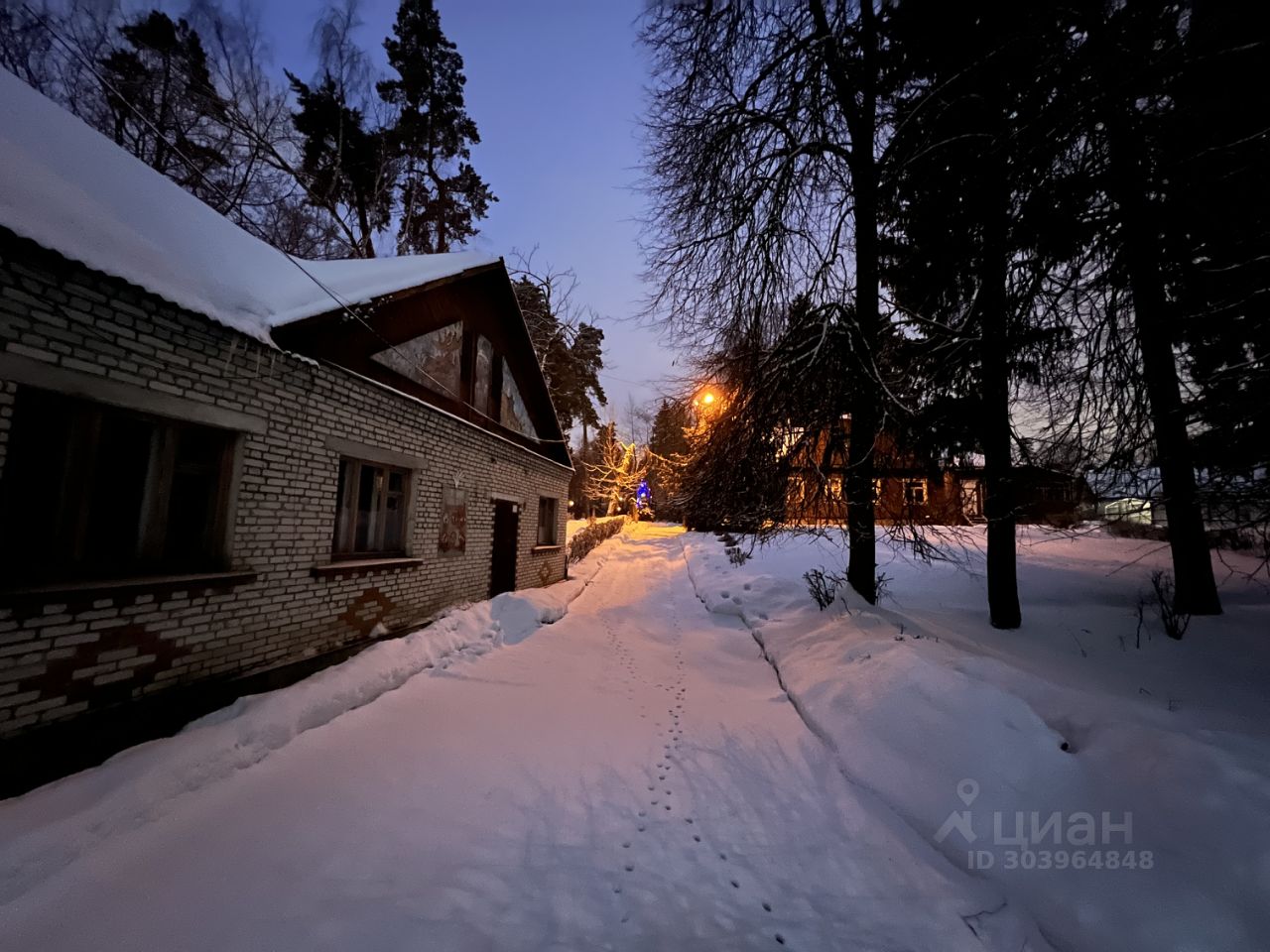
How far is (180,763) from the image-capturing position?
3.01 m

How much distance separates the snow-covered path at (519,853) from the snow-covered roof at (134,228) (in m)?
3.59

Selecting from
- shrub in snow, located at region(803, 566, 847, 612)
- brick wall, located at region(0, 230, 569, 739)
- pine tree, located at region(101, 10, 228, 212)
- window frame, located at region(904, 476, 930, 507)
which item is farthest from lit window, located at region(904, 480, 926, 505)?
pine tree, located at region(101, 10, 228, 212)

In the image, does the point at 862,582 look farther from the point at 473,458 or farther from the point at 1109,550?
the point at 1109,550

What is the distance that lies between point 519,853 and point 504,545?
7.44 metres

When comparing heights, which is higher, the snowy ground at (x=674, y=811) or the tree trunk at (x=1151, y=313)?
the tree trunk at (x=1151, y=313)

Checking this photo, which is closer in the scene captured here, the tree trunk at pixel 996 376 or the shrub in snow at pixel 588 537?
the tree trunk at pixel 996 376

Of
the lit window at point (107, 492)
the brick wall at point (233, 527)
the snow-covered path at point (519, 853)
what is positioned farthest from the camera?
the lit window at point (107, 492)

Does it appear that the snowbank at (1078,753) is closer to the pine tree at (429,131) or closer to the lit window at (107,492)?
the lit window at (107,492)

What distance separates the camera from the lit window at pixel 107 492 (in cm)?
298

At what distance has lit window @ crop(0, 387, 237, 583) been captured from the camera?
2.98 meters

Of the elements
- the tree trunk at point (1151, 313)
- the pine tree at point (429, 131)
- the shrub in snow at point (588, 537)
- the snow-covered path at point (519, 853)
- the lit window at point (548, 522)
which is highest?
the pine tree at point (429, 131)

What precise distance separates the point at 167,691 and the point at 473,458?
513cm

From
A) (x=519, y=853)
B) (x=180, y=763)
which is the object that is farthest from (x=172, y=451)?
(x=519, y=853)

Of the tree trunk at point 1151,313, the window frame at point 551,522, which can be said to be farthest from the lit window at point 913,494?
the window frame at point 551,522
